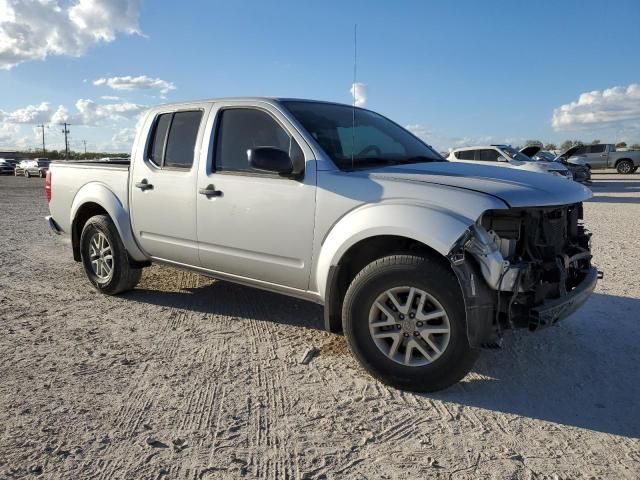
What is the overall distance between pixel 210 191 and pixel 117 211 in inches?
55.1

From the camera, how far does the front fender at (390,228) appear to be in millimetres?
3113

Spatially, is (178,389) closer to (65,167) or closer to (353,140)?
(353,140)

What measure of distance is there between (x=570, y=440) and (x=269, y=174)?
8.65ft

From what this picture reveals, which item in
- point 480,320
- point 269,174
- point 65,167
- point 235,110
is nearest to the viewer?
point 480,320

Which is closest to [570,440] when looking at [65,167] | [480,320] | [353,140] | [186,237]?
[480,320]

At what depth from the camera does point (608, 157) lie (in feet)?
104

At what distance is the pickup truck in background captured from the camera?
103ft

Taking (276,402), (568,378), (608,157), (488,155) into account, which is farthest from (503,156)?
(608,157)

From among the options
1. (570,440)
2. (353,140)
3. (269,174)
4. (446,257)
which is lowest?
(570,440)

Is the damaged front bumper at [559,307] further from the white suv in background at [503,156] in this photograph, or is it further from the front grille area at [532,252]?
the white suv in background at [503,156]

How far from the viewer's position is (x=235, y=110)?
14.5ft

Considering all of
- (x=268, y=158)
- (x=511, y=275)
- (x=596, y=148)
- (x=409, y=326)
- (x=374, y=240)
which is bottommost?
(x=409, y=326)

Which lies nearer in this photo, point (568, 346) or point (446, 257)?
point (446, 257)

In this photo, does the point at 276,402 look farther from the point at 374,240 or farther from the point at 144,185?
the point at 144,185
